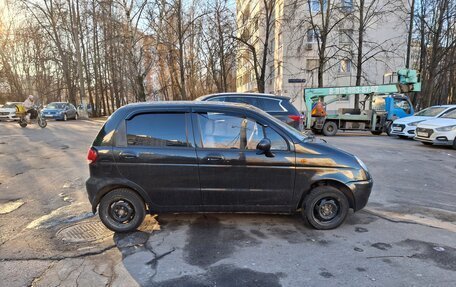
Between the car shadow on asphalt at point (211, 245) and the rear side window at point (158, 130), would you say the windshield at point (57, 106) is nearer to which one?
the car shadow on asphalt at point (211, 245)

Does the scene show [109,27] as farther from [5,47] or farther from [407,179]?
[407,179]

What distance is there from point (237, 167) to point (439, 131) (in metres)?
→ 10.9

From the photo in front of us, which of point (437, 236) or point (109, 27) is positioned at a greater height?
point (109, 27)

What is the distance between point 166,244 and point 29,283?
4.84 ft

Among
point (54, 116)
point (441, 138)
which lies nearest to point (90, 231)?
point (441, 138)

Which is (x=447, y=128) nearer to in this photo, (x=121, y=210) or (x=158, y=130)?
(x=158, y=130)

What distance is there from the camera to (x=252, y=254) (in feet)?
12.8

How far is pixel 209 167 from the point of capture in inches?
174

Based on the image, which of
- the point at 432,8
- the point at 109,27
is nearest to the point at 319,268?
the point at 432,8

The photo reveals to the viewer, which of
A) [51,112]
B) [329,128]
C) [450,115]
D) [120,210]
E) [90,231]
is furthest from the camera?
[51,112]

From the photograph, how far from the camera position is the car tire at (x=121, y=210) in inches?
179

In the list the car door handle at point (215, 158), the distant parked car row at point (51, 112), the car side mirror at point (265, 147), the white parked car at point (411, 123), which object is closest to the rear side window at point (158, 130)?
the car door handle at point (215, 158)

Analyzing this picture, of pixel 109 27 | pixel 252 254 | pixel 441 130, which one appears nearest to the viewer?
pixel 252 254

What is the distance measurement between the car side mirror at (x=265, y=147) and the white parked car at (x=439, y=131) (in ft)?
34.5
